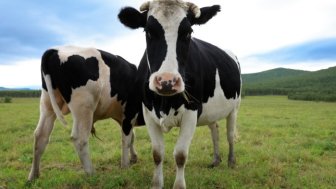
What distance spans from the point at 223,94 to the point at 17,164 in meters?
4.89

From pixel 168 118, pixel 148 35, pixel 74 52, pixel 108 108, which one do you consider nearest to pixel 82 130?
pixel 108 108

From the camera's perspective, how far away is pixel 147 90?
5711 millimetres

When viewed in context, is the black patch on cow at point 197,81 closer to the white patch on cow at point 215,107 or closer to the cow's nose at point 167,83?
the white patch on cow at point 215,107

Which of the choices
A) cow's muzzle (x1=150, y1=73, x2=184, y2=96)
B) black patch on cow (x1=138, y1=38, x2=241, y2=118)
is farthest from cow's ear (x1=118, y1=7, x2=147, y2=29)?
cow's muzzle (x1=150, y1=73, x2=184, y2=96)

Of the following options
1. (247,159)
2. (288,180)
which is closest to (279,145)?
(247,159)

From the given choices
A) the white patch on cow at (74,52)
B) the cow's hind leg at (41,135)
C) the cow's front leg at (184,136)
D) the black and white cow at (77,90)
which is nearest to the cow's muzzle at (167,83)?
the cow's front leg at (184,136)

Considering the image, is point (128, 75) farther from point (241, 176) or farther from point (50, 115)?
point (241, 176)

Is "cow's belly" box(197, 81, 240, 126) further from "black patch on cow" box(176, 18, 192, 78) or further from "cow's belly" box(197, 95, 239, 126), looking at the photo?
"black patch on cow" box(176, 18, 192, 78)

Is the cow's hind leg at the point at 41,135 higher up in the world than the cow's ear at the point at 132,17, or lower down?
lower down

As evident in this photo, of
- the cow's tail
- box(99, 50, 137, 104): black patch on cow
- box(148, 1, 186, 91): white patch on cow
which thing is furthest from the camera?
box(99, 50, 137, 104): black patch on cow

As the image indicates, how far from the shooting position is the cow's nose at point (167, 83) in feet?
14.4

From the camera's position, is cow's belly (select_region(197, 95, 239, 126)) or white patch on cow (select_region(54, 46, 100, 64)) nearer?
cow's belly (select_region(197, 95, 239, 126))

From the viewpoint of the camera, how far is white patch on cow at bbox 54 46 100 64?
6520 mm

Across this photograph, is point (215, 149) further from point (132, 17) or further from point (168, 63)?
point (168, 63)
